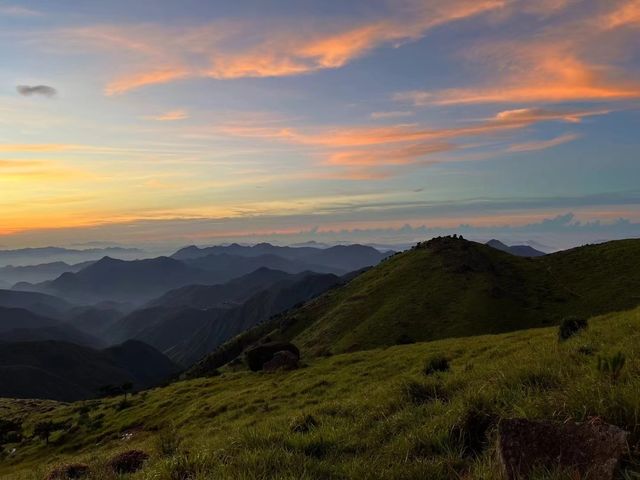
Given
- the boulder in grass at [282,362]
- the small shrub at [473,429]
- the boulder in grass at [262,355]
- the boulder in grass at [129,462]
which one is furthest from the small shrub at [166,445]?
the boulder in grass at [262,355]

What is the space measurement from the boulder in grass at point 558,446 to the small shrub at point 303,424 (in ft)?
19.5

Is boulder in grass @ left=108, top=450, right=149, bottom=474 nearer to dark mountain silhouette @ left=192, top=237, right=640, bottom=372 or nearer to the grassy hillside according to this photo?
the grassy hillside

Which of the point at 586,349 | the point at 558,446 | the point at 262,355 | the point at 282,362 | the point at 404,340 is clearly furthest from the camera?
the point at 404,340

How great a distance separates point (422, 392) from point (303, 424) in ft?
10.8

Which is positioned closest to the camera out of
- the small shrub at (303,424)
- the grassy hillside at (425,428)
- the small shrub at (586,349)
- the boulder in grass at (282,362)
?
the grassy hillside at (425,428)

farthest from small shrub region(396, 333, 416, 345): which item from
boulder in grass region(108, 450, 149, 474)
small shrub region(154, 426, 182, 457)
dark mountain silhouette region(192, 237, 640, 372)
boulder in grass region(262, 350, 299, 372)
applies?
small shrub region(154, 426, 182, 457)

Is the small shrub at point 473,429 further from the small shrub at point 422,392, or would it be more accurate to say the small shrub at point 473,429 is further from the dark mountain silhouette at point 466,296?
the dark mountain silhouette at point 466,296

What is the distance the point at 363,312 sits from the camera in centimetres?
10225

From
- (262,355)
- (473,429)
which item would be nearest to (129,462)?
(473,429)

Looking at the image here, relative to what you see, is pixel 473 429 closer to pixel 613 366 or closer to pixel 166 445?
pixel 613 366

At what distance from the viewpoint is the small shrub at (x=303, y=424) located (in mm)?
11393

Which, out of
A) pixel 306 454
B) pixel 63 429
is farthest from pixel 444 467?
pixel 63 429

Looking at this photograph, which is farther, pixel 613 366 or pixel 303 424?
pixel 303 424

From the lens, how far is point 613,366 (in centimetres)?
794
